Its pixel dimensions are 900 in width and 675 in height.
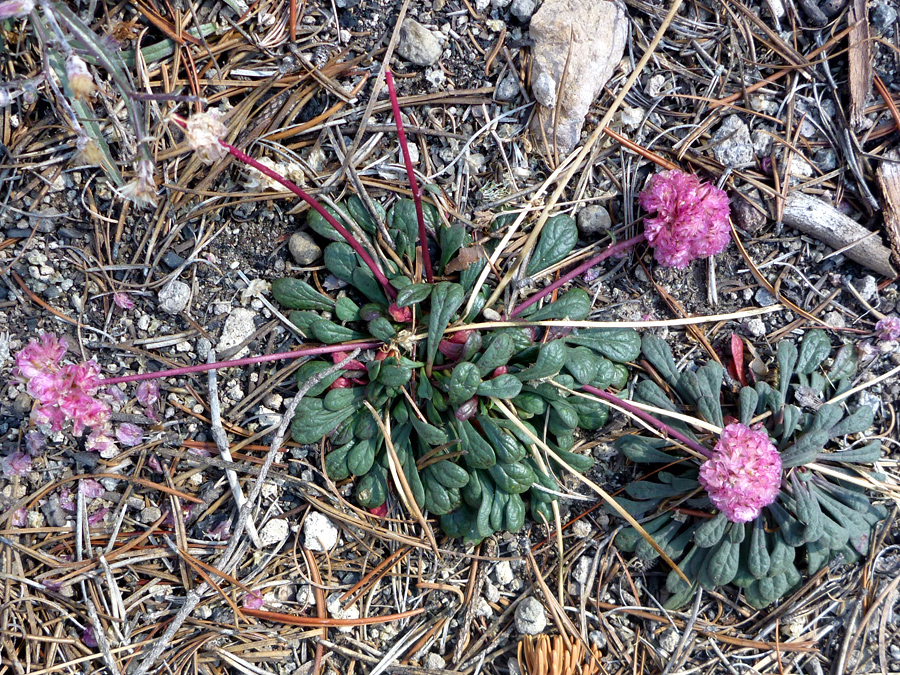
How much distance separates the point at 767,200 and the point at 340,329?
2.05m

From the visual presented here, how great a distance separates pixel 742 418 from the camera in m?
2.75

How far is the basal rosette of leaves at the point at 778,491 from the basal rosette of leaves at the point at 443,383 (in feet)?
1.07

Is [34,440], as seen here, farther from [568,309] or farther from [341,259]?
[568,309]

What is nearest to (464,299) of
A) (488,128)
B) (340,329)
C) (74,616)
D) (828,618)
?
(340,329)

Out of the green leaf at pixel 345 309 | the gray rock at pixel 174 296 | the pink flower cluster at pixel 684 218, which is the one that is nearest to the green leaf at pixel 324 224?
the green leaf at pixel 345 309

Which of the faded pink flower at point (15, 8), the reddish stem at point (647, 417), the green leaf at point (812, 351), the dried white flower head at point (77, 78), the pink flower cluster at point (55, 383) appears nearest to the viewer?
the dried white flower head at point (77, 78)

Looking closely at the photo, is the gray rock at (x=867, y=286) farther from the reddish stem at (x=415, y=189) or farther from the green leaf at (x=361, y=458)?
the green leaf at (x=361, y=458)

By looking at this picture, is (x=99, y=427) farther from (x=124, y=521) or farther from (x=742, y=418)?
(x=742, y=418)

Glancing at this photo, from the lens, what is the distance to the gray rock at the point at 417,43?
102 inches

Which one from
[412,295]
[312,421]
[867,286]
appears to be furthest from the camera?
[867,286]

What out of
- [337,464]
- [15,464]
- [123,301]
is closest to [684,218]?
[337,464]

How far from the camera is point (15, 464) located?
99.5 inches

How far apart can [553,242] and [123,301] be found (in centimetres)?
185

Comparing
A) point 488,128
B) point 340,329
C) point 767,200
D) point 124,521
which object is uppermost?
point 488,128
